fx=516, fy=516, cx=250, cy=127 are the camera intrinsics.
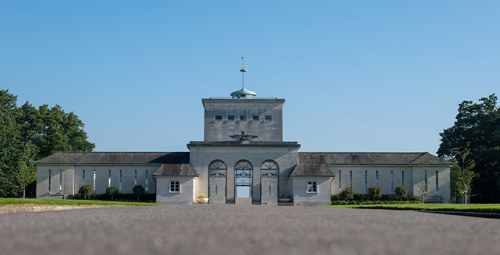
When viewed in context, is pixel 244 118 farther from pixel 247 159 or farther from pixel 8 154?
pixel 8 154

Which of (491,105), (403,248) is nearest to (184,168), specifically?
(491,105)

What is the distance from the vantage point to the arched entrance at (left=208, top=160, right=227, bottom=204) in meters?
50.9

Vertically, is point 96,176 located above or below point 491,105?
below

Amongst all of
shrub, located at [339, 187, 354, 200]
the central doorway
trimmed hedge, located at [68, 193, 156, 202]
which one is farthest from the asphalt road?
the central doorway

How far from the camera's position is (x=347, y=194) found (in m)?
50.2

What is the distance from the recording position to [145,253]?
25.8 feet

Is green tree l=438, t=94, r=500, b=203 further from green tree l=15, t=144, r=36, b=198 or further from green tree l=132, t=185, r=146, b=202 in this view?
green tree l=15, t=144, r=36, b=198

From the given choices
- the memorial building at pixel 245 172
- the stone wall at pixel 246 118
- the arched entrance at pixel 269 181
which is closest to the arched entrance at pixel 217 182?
the memorial building at pixel 245 172

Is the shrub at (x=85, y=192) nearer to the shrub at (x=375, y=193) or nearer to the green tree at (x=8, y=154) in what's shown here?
the green tree at (x=8, y=154)

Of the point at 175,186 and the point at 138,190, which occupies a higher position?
the point at 175,186

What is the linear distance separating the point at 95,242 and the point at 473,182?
5721 centimetres

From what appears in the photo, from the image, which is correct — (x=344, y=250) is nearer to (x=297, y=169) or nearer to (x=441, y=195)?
(x=297, y=169)

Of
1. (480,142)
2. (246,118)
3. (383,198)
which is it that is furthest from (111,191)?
(480,142)

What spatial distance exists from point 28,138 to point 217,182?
98.5 feet
